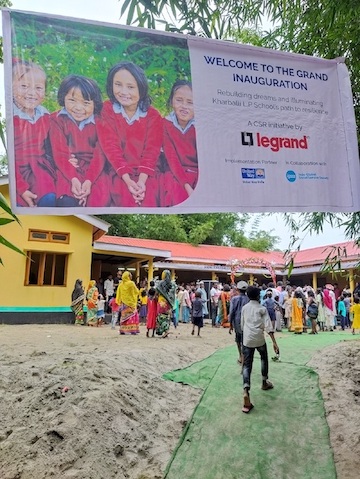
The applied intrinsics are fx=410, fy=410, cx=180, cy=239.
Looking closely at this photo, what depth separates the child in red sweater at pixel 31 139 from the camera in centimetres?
243

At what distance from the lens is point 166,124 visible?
2826mm

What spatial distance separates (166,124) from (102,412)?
Result: 133 inches

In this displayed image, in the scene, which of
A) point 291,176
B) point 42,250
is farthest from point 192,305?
point 291,176

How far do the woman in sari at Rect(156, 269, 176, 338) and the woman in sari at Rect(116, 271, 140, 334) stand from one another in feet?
2.54

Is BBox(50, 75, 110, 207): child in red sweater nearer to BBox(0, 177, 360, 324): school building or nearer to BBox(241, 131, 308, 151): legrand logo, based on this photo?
BBox(241, 131, 308, 151): legrand logo

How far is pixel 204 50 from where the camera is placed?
2949 mm

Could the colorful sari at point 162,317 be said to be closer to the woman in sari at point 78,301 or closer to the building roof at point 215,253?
the woman in sari at point 78,301

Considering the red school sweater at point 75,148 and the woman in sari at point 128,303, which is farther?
the woman in sari at point 128,303

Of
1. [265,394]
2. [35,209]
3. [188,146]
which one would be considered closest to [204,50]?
[188,146]

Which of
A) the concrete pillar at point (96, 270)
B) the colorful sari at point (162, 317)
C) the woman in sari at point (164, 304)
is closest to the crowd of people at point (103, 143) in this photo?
the woman in sari at point (164, 304)

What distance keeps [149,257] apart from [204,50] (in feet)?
48.6

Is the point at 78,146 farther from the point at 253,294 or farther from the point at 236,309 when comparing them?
the point at 236,309

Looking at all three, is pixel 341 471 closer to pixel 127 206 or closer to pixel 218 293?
pixel 127 206

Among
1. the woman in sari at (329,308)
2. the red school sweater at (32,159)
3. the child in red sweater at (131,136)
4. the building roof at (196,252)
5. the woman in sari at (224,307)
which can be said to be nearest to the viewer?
the red school sweater at (32,159)
